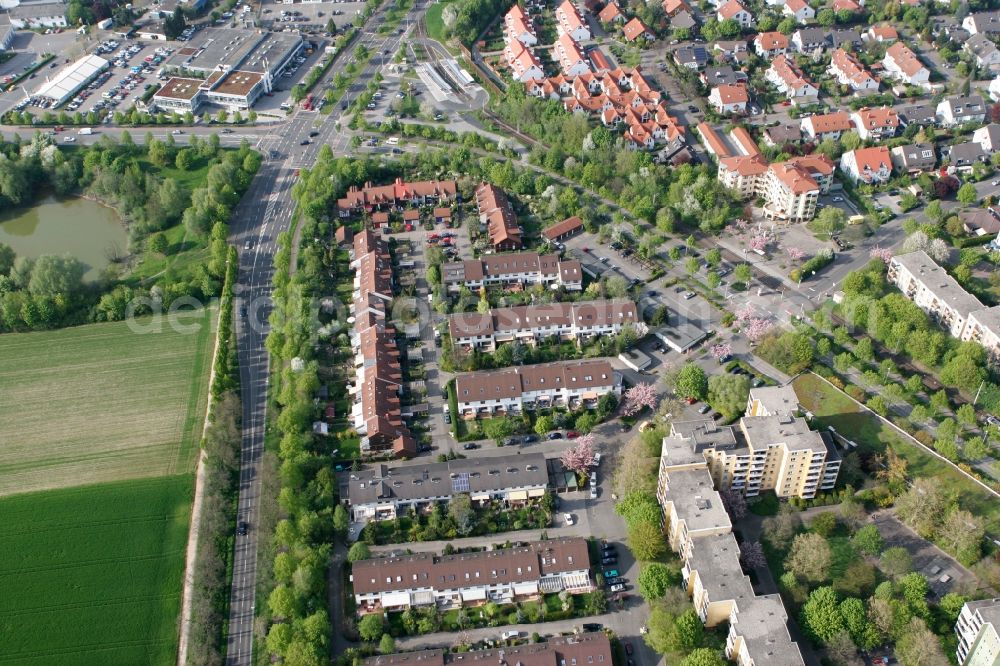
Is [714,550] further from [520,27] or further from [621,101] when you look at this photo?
[520,27]

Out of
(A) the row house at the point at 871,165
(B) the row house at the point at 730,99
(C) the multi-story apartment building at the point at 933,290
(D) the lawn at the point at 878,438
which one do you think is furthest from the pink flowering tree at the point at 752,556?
(B) the row house at the point at 730,99

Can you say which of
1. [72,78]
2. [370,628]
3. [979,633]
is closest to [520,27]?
[72,78]

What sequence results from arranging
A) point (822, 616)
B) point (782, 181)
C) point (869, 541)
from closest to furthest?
point (822, 616)
point (869, 541)
point (782, 181)

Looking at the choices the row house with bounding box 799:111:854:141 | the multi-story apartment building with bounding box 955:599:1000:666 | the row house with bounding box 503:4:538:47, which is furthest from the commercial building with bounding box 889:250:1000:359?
the row house with bounding box 503:4:538:47

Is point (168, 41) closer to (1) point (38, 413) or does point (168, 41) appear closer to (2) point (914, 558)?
(1) point (38, 413)

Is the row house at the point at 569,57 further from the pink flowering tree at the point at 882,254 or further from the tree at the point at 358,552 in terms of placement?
the tree at the point at 358,552

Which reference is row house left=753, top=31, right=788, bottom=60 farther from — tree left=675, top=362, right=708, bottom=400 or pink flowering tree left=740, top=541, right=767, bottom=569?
pink flowering tree left=740, top=541, right=767, bottom=569
